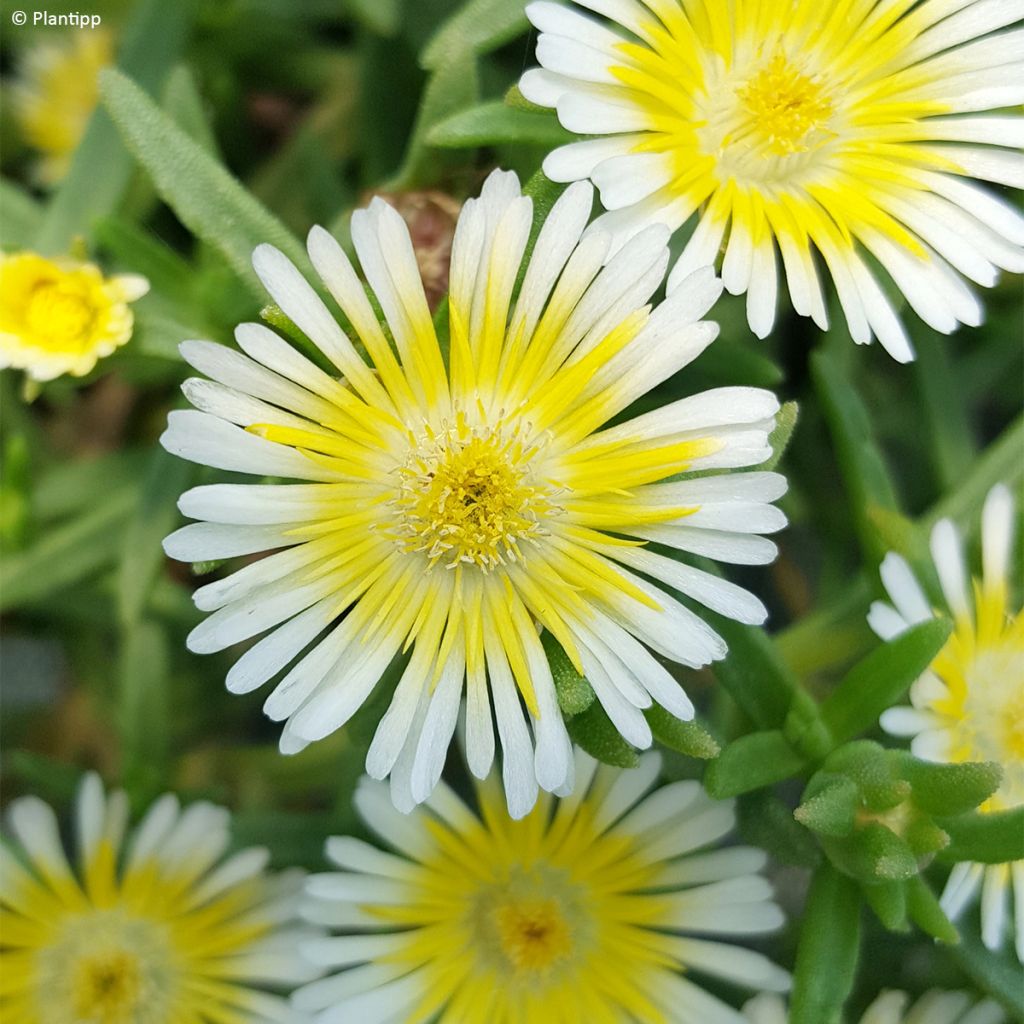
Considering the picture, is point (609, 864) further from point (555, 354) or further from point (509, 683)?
point (555, 354)

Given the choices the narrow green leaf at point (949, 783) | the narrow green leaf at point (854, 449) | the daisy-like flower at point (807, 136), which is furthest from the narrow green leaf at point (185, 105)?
the narrow green leaf at point (949, 783)

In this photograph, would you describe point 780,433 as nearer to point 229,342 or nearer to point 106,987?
point 229,342

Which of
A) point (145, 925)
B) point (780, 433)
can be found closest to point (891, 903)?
point (780, 433)

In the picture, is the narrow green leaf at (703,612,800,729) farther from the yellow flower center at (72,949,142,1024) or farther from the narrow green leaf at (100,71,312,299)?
the yellow flower center at (72,949,142,1024)

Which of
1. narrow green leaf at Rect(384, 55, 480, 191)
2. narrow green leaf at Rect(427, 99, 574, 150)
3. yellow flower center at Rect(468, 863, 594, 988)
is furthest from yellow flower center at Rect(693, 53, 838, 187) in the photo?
yellow flower center at Rect(468, 863, 594, 988)

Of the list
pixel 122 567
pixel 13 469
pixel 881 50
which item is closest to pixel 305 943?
pixel 122 567

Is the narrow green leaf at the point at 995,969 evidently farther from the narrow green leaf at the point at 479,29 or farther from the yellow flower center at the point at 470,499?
the narrow green leaf at the point at 479,29
